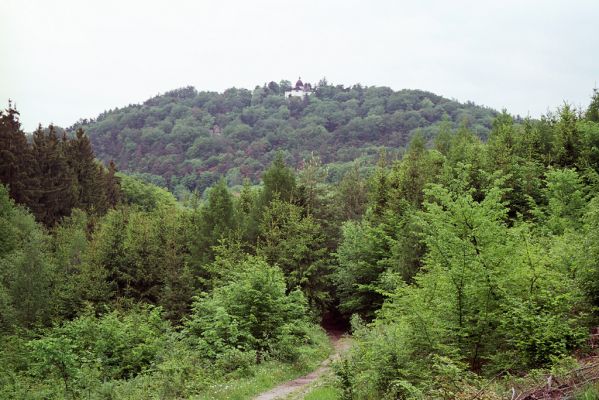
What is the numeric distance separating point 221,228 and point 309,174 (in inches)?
315

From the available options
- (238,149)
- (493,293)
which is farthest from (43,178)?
(238,149)

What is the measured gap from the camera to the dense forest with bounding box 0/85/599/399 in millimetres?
11977

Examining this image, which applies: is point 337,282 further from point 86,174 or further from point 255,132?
point 255,132

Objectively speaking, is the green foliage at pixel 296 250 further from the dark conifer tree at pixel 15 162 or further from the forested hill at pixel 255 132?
the forested hill at pixel 255 132

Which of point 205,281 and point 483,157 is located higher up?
point 483,157

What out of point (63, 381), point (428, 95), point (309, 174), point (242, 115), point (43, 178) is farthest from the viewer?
A: point (242, 115)

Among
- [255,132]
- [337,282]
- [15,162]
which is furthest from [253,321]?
[255,132]

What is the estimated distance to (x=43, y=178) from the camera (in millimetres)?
57594

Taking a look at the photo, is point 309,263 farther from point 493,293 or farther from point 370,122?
point 370,122

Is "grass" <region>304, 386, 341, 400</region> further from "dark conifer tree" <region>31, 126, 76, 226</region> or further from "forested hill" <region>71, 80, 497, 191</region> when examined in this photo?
"forested hill" <region>71, 80, 497, 191</region>

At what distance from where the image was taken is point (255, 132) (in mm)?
175250

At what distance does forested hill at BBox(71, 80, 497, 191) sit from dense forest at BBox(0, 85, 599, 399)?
8995 cm

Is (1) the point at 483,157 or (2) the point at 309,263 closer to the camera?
(1) the point at 483,157

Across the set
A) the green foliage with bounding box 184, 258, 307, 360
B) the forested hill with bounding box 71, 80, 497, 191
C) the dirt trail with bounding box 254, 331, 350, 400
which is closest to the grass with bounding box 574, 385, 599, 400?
the dirt trail with bounding box 254, 331, 350, 400
